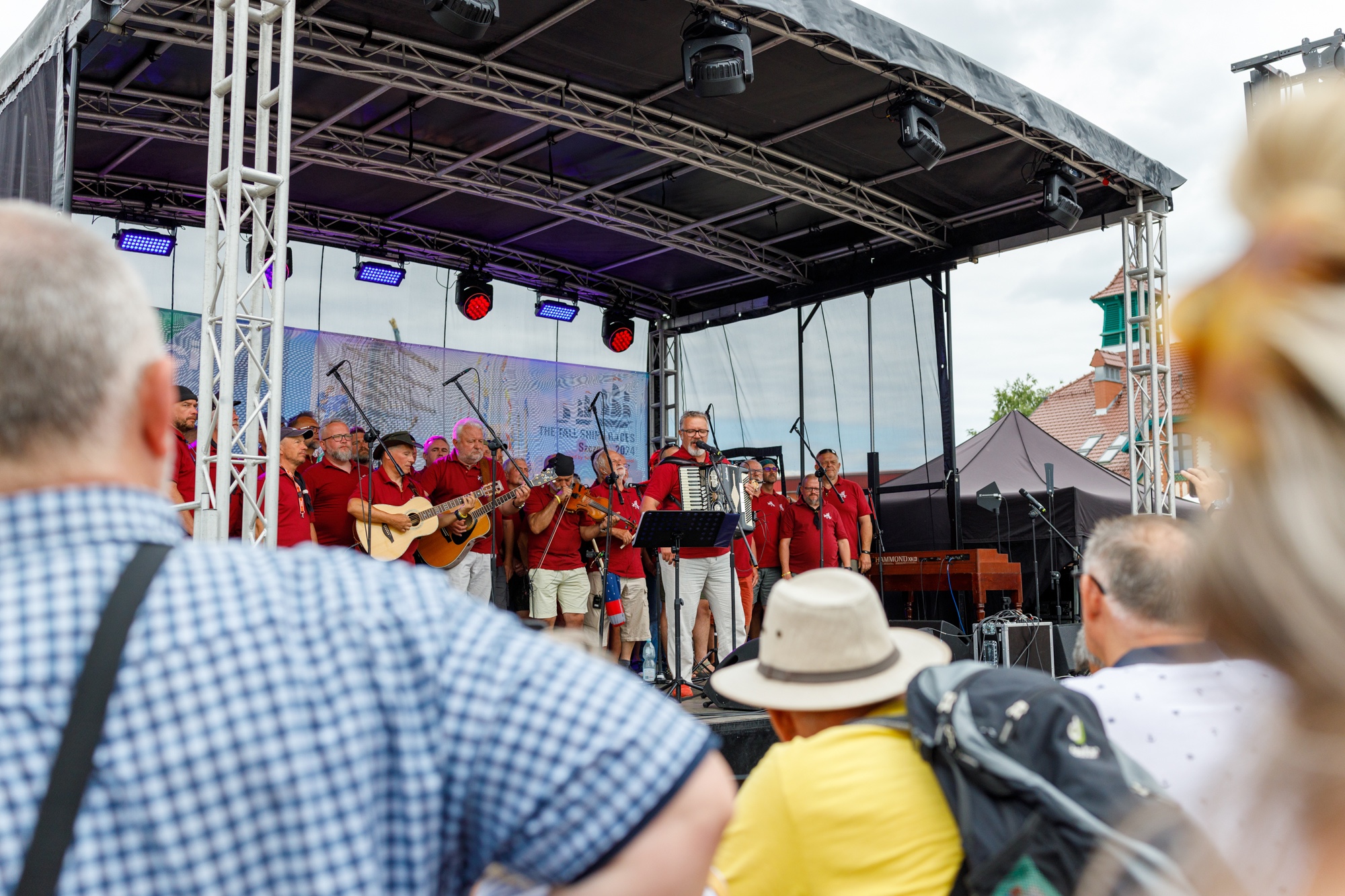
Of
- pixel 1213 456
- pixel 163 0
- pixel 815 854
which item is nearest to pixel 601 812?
pixel 1213 456

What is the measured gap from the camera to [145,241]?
31.2 ft

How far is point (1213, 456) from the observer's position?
0.52 m

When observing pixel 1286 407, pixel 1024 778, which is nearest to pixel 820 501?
pixel 1024 778

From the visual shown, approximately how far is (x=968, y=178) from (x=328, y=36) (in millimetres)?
5685

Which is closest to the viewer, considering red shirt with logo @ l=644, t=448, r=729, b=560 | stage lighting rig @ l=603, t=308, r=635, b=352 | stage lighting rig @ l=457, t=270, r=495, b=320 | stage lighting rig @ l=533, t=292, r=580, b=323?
red shirt with logo @ l=644, t=448, r=729, b=560

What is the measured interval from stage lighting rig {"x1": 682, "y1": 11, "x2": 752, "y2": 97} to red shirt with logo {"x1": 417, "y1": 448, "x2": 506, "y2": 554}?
348 cm

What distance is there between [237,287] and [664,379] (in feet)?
27.0

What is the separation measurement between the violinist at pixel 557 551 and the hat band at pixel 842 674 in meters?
6.44

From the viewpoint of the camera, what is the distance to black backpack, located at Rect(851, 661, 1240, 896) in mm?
1476

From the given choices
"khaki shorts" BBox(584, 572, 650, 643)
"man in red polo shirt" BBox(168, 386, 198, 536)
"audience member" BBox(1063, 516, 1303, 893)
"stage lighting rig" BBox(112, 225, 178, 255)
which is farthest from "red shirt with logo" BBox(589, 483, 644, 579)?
"audience member" BBox(1063, 516, 1303, 893)

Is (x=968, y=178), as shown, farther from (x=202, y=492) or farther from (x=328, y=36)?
(x=202, y=492)

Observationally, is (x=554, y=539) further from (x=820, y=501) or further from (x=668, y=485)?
(x=820, y=501)

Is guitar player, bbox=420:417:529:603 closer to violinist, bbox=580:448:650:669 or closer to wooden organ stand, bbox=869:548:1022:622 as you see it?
violinist, bbox=580:448:650:669

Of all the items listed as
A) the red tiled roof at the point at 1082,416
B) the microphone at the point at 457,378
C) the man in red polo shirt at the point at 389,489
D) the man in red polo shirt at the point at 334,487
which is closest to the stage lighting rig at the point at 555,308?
the microphone at the point at 457,378
